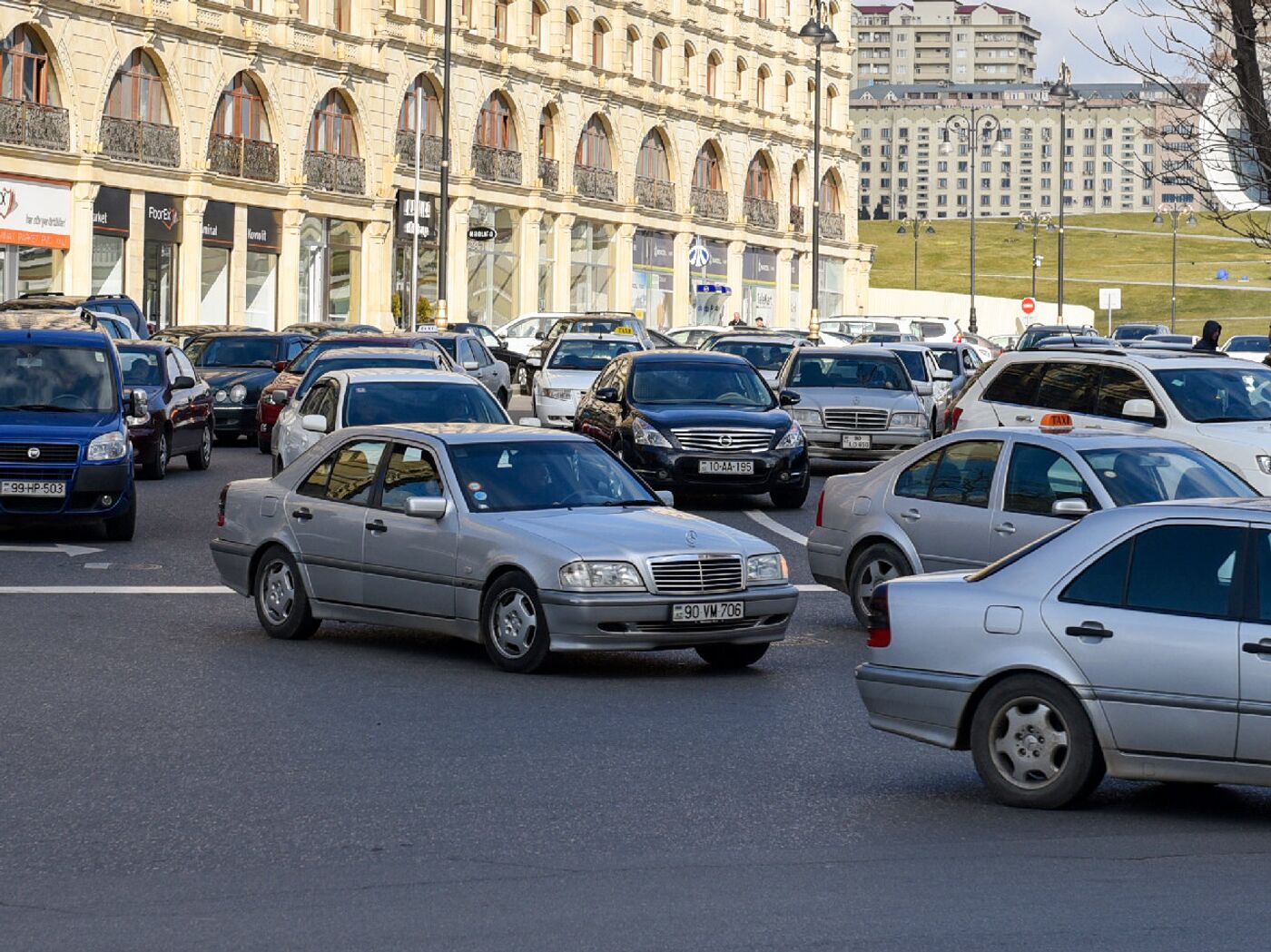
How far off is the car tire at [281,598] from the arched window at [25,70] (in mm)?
39260

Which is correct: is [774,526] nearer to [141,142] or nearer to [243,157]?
[141,142]

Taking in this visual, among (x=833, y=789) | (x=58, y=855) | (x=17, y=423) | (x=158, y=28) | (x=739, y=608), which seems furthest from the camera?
(x=158, y=28)

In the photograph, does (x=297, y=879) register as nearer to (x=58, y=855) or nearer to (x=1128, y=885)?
(x=58, y=855)

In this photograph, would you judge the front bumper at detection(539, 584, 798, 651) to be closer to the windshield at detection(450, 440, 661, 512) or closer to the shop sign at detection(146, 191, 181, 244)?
the windshield at detection(450, 440, 661, 512)

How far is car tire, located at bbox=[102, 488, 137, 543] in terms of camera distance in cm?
2081

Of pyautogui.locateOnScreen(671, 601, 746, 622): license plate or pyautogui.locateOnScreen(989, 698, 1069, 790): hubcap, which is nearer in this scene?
pyautogui.locateOnScreen(989, 698, 1069, 790): hubcap

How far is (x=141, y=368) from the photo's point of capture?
29.0 m

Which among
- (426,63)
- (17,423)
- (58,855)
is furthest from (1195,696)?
(426,63)

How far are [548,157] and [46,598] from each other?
61.8 metres

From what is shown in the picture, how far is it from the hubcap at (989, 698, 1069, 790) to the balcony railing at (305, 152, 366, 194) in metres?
55.5

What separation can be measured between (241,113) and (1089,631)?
54.0 meters

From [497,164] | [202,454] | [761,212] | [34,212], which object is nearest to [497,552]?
[202,454]

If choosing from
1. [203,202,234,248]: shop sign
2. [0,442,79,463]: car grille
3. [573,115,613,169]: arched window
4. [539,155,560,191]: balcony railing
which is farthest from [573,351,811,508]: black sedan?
[573,115,613,169]: arched window

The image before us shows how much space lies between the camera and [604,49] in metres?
82.0
